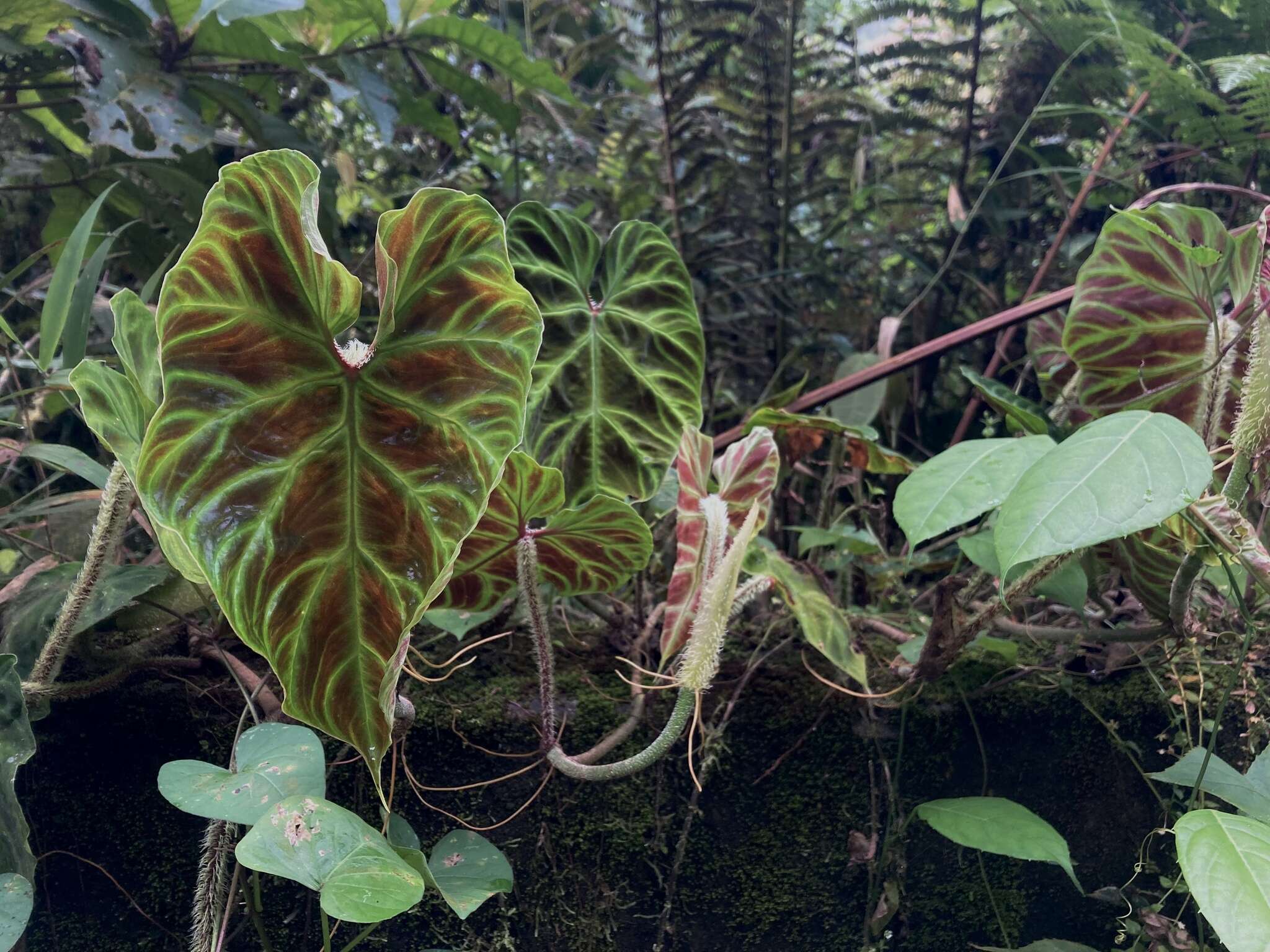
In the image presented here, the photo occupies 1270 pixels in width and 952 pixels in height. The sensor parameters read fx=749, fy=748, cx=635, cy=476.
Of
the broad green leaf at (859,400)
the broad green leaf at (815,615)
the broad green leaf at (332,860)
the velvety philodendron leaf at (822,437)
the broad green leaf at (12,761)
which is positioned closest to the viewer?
the broad green leaf at (332,860)

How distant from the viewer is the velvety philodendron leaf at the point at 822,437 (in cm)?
95

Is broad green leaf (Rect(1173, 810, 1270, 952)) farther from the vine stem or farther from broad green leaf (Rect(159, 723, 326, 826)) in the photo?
the vine stem

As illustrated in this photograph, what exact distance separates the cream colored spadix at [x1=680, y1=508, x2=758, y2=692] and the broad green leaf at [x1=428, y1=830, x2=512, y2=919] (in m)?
0.24

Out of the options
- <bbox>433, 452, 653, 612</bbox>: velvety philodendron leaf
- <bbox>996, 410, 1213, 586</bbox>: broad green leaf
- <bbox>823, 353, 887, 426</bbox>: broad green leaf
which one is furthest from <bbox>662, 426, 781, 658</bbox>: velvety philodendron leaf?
<bbox>823, 353, 887, 426</bbox>: broad green leaf

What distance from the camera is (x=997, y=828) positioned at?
0.73m

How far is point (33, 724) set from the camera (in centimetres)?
77

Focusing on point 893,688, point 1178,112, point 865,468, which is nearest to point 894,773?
point 893,688

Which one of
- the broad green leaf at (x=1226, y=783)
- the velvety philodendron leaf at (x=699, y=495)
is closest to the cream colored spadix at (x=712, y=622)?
the velvety philodendron leaf at (x=699, y=495)

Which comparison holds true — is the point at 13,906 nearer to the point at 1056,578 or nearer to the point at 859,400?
the point at 1056,578

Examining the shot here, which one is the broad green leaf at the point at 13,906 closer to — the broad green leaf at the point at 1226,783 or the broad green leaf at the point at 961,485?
the broad green leaf at the point at 961,485

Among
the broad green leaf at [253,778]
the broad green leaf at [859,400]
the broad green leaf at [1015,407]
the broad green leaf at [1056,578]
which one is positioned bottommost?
the broad green leaf at [859,400]

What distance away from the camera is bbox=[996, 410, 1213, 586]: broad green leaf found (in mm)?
507

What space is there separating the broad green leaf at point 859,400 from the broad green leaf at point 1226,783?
591 millimetres

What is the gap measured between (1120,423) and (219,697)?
35.6 inches
